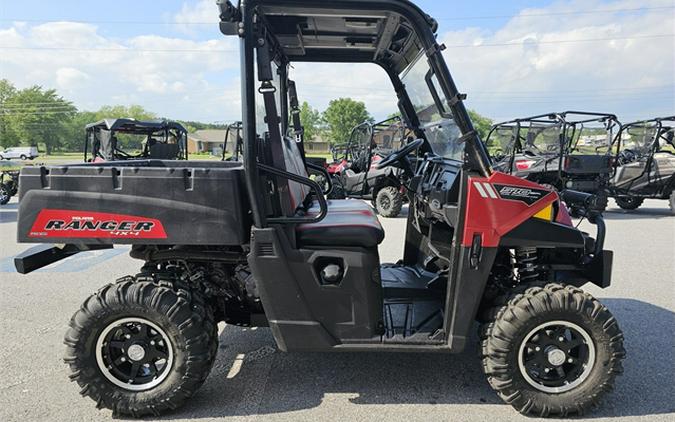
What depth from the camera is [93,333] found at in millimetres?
2631

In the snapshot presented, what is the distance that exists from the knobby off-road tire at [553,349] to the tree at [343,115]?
208 ft

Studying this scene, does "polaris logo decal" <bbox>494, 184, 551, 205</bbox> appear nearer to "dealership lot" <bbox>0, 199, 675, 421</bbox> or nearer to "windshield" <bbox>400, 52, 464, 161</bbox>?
"windshield" <bbox>400, 52, 464, 161</bbox>

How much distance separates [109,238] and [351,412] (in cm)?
181

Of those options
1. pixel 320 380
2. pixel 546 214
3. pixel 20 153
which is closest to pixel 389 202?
pixel 320 380

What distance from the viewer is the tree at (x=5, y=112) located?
60.1 m

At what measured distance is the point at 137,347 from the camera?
8.80ft

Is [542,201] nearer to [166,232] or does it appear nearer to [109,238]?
[166,232]

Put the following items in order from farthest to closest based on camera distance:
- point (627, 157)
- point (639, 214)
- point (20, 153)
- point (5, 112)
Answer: point (5, 112), point (20, 153), point (627, 157), point (639, 214)

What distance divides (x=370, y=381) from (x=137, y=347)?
60.9 inches

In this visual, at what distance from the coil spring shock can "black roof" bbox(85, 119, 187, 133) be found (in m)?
12.4

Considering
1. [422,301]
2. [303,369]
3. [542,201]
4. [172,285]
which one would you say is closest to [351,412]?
[303,369]

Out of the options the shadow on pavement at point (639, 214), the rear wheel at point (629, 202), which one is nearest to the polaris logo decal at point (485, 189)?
the shadow on pavement at point (639, 214)

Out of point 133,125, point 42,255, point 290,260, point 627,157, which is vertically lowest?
point 42,255

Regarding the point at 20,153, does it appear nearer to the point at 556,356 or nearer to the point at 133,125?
the point at 133,125
